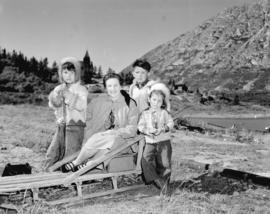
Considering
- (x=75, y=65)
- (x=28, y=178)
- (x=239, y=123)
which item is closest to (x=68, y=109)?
(x=75, y=65)

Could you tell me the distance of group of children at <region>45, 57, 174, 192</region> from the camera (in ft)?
16.4

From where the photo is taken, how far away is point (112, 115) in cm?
535

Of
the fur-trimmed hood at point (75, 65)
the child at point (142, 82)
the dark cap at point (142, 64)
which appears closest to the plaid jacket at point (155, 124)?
the child at point (142, 82)

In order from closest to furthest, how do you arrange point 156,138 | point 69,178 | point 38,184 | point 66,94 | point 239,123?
point 38,184 < point 69,178 < point 156,138 < point 66,94 < point 239,123

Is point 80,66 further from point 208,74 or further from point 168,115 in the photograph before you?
point 208,74

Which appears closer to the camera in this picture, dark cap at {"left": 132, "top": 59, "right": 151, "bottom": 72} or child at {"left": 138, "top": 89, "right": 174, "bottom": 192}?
child at {"left": 138, "top": 89, "right": 174, "bottom": 192}

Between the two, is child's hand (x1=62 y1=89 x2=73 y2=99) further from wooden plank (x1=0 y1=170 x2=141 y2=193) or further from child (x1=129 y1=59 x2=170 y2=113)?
wooden plank (x1=0 y1=170 x2=141 y2=193)

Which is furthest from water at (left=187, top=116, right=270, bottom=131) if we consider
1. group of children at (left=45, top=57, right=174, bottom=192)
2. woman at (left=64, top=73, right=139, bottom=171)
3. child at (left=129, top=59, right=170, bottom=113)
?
woman at (left=64, top=73, right=139, bottom=171)

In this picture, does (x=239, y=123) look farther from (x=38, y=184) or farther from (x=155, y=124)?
(x=38, y=184)

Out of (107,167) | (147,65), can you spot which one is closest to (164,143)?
(107,167)

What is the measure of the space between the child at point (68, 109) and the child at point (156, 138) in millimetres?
1118

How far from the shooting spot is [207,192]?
5.21 m

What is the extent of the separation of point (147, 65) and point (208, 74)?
17672 centimetres

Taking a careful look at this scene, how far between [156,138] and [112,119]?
0.82 m
